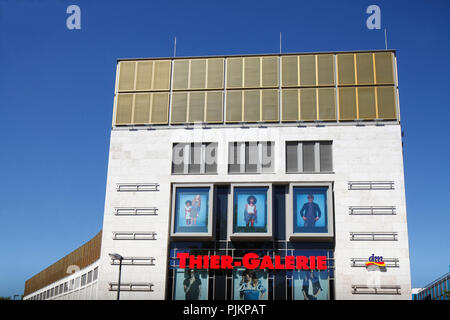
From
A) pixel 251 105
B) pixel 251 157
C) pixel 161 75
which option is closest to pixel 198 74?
pixel 161 75

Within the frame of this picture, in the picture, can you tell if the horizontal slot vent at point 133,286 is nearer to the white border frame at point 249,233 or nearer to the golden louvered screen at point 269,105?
the white border frame at point 249,233

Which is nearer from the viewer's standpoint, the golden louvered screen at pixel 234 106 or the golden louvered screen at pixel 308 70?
the golden louvered screen at pixel 234 106

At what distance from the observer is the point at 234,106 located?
4622 cm

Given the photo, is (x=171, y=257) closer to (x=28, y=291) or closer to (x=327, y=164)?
(x=327, y=164)

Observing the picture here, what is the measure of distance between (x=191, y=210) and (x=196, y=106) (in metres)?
9.61

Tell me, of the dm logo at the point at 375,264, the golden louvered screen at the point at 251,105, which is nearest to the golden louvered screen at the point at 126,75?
the golden louvered screen at the point at 251,105

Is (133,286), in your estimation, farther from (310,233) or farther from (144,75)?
(144,75)

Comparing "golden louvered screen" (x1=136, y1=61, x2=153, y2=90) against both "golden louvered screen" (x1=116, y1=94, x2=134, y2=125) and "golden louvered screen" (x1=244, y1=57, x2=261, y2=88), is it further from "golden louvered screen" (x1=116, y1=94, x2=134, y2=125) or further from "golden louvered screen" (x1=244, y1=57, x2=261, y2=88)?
"golden louvered screen" (x1=244, y1=57, x2=261, y2=88)

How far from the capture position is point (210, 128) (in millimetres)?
45750

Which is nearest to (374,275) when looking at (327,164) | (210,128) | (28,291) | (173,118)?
(327,164)

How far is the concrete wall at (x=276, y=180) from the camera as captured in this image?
135 ft

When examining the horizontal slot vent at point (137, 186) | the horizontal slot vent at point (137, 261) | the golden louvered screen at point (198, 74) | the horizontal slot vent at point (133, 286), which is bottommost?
the horizontal slot vent at point (133, 286)

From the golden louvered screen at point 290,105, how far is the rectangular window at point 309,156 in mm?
2290

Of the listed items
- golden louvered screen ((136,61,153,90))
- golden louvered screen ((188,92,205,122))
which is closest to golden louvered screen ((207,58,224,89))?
golden louvered screen ((188,92,205,122))
